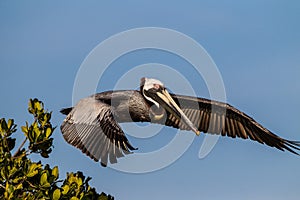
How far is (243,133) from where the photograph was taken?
50.4ft

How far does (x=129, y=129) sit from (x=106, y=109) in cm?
149

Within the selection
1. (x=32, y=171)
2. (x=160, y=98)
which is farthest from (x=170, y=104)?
(x=32, y=171)

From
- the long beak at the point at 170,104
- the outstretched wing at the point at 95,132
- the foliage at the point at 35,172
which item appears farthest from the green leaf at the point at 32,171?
the long beak at the point at 170,104

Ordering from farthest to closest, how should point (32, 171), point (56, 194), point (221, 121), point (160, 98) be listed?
point (221, 121) → point (160, 98) → point (32, 171) → point (56, 194)

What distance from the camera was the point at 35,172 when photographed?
8312 mm

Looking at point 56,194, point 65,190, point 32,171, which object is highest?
point 32,171

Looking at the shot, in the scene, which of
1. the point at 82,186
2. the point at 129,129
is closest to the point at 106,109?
the point at 129,129

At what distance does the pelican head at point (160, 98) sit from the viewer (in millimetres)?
14172

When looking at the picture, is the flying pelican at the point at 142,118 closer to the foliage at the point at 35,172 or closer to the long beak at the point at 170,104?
the long beak at the point at 170,104

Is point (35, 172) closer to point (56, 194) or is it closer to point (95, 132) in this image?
point (56, 194)

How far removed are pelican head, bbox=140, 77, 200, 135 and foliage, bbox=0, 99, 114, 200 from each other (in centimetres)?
514

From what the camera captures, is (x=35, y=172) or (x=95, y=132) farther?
(x=95, y=132)

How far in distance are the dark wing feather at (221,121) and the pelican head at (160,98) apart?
51 cm

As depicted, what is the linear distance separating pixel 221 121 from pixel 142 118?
226 cm
